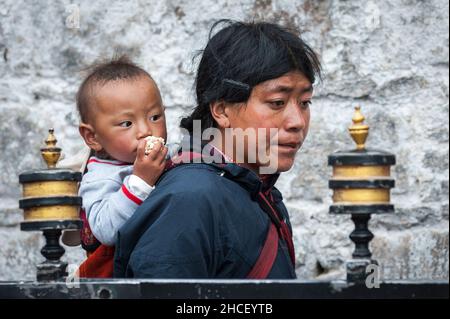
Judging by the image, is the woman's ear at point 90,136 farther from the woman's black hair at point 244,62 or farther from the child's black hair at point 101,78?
the woman's black hair at point 244,62

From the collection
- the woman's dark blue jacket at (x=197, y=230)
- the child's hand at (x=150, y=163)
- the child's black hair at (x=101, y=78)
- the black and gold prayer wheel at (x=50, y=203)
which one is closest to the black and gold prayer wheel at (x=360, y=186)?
the woman's dark blue jacket at (x=197, y=230)

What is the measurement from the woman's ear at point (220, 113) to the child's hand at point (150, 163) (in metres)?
0.21

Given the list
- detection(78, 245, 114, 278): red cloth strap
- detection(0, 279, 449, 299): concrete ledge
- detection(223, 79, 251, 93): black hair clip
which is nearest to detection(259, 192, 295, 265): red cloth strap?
detection(223, 79, 251, 93): black hair clip

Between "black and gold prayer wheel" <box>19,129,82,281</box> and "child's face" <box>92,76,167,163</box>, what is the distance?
2.32 feet

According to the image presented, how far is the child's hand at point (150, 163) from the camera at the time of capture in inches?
127

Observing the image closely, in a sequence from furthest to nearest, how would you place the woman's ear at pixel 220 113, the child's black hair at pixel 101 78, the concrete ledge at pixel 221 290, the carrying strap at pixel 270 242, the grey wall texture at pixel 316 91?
the grey wall texture at pixel 316 91 < the child's black hair at pixel 101 78 < the woman's ear at pixel 220 113 < the carrying strap at pixel 270 242 < the concrete ledge at pixel 221 290

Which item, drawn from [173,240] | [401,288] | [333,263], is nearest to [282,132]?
[173,240]

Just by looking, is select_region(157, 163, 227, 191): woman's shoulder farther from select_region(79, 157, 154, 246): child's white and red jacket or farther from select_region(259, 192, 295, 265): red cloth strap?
select_region(259, 192, 295, 265): red cloth strap

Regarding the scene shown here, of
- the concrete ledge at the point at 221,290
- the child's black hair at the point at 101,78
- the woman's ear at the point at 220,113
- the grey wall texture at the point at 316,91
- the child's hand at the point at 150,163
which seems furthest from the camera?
the grey wall texture at the point at 316,91

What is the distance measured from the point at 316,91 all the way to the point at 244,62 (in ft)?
4.94

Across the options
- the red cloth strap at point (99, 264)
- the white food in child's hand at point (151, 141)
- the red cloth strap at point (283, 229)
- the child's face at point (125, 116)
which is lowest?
the red cloth strap at point (99, 264)

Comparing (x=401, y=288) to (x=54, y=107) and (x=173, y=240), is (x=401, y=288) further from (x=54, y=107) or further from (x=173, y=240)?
(x=54, y=107)

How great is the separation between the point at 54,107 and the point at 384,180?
2.51 meters

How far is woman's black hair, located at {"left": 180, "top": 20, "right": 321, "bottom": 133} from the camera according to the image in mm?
3301
